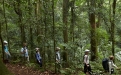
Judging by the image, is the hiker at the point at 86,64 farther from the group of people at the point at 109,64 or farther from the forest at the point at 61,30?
the forest at the point at 61,30

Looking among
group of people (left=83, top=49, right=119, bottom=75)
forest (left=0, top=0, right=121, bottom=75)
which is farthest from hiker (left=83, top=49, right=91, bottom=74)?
forest (left=0, top=0, right=121, bottom=75)

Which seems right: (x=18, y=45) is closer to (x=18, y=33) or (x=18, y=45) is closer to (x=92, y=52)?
(x=18, y=33)

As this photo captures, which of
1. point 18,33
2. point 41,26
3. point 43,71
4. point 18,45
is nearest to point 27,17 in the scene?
point 41,26

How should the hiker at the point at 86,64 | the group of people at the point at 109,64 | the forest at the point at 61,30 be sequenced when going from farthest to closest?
the forest at the point at 61,30
the hiker at the point at 86,64
the group of people at the point at 109,64

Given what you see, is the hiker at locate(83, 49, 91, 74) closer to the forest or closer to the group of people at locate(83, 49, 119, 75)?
the group of people at locate(83, 49, 119, 75)

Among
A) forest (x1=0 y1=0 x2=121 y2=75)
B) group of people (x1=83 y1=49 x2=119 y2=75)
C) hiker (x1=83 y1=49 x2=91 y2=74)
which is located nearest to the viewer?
group of people (x1=83 y1=49 x2=119 y2=75)

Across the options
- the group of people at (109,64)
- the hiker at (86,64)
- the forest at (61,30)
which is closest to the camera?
the group of people at (109,64)

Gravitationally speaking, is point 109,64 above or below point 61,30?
below

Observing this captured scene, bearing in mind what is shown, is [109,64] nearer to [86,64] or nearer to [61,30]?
[86,64]

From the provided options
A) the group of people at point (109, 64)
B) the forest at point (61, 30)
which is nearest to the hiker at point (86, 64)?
the group of people at point (109, 64)

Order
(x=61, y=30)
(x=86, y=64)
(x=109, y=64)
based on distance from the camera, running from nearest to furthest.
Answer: (x=109, y=64), (x=86, y=64), (x=61, y=30)

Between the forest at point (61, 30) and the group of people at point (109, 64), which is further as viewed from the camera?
the forest at point (61, 30)

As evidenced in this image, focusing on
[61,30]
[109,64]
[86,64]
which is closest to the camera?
A: [109,64]

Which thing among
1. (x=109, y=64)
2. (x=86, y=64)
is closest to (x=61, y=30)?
(x=86, y=64)
